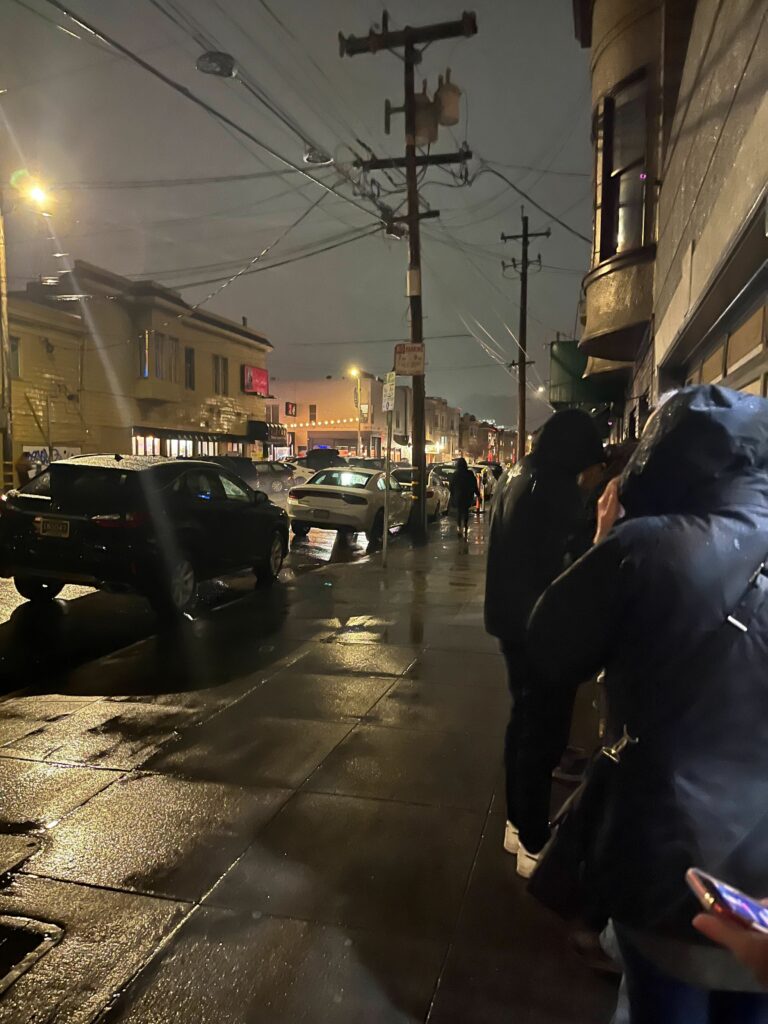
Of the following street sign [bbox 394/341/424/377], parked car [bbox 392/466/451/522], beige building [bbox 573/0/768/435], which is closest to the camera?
beige building [bbox 573/0/768/435]

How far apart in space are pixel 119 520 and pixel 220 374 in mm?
33390

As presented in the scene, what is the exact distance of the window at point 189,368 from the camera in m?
36.3

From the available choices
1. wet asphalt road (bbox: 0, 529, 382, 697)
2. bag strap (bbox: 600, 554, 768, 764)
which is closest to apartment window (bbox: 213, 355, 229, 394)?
wet asphalt road (bbox: 0, 529, 382, 697)

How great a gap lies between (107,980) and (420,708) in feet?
9.58

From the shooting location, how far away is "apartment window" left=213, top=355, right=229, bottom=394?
38838 millimetres

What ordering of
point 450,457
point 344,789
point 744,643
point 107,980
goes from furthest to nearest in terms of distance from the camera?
1. point 450,457
2. point 344,789
3. point 107,980
4. point 744,643

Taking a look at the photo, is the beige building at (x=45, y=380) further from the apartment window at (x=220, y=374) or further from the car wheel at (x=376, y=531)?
the car wheel at (x=376, y=531)

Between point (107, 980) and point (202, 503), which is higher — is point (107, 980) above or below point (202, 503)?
below

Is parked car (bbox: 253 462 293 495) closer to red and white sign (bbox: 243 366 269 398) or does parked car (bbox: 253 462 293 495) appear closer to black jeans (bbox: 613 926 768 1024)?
red and white sign (bbox: 243 366 269 398)

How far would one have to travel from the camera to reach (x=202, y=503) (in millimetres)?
8500

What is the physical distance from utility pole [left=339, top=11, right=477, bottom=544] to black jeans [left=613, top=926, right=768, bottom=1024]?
13.1 meters

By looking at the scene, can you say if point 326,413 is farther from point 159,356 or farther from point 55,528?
point 55,528

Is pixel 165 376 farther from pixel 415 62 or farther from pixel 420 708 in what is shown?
pixel 420 708

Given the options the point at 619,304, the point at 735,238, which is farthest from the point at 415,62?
the point at 735,238
